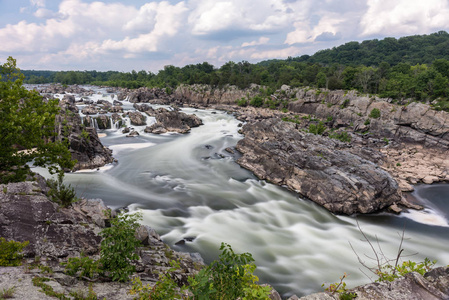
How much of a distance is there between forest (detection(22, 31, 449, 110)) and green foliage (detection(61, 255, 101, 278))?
2316 inches

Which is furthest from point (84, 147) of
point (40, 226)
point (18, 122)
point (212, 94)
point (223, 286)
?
point (212, 94)

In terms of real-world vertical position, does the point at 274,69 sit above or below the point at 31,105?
above

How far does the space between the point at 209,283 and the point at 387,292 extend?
14.7 ft

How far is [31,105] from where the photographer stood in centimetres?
1213

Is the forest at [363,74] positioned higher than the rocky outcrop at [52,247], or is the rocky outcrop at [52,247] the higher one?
the forest at [363,74]

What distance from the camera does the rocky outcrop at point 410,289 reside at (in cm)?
564

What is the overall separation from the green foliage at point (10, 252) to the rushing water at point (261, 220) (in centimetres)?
954

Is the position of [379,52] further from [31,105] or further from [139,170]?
[31,105]

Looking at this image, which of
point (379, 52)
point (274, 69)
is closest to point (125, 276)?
point (274, 69)

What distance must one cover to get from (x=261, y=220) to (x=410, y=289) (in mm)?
14833

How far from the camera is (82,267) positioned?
776 cm

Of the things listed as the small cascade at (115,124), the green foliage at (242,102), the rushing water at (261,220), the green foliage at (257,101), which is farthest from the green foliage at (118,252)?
the green foliage at (242,102)

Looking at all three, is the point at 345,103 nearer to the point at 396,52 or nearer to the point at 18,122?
the point at 18,122

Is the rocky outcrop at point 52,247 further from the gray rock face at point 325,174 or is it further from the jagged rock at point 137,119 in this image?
the jagged rock at point 137,119
